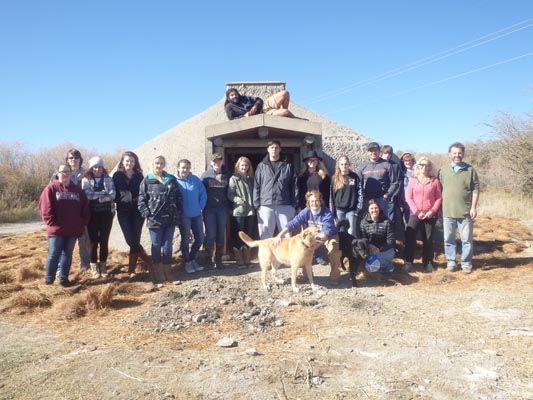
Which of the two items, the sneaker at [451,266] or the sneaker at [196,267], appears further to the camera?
the sneaker at [196,267]

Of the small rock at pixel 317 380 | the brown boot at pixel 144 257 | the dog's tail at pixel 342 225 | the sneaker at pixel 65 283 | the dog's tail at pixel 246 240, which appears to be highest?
the dog's tail at pixel 342 225

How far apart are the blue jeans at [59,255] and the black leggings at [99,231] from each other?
413 mm

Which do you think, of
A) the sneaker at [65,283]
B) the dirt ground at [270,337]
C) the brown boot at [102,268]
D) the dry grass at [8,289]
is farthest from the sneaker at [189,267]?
the dry grass at [8,289]

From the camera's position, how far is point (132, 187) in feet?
19.6

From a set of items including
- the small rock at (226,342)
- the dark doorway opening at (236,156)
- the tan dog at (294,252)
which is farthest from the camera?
the dark doorway opening at (236,156)

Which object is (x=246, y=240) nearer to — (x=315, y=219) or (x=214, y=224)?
(x=315, y=219)

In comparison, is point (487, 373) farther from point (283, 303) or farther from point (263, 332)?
point (283, 303)

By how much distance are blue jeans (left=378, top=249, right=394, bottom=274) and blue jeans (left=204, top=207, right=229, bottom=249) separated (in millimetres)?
2517

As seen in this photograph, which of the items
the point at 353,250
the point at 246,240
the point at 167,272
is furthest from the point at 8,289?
the point at 353,250

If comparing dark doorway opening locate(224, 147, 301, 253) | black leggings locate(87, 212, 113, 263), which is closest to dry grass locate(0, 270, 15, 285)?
black leggings locate(87, 212, 113, 263)

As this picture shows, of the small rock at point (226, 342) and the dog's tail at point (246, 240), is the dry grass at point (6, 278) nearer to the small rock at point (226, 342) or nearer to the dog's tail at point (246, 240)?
the dog's tail at point (246, 240)

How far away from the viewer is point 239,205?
6.43 metres

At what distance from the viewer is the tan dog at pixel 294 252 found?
5.09m

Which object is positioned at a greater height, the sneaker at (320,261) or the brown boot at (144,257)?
the brown boot at (144,257)
